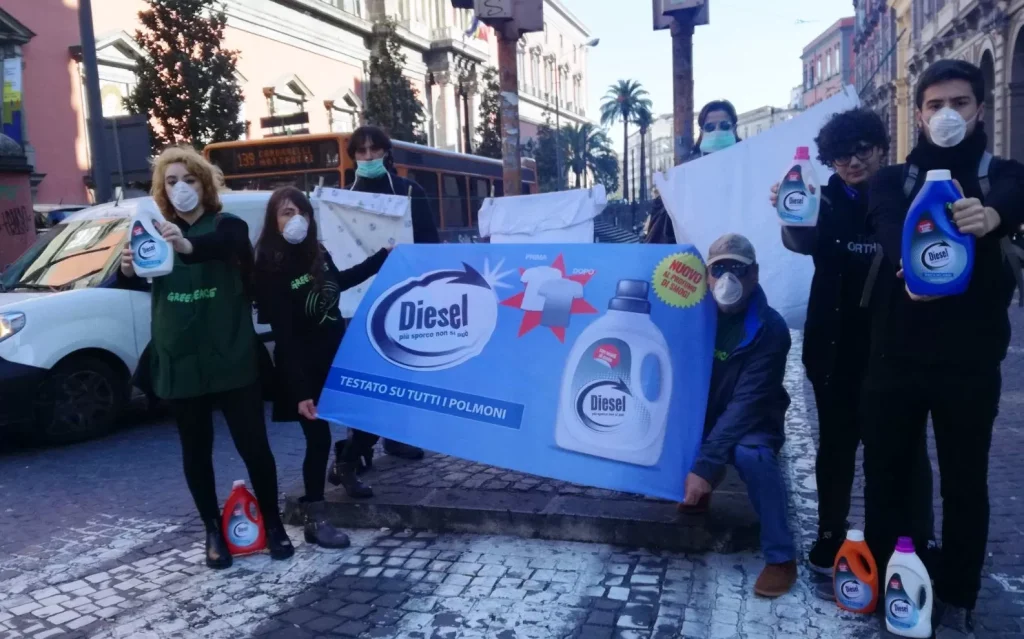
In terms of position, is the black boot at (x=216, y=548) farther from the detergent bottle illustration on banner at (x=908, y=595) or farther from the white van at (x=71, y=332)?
the white van at (x=71, y=332)

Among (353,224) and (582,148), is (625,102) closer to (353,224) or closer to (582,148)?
(582,148)

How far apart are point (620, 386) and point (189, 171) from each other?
225 cm

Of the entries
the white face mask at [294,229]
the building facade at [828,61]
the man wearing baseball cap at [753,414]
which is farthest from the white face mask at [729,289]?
the building facade at [828,61]

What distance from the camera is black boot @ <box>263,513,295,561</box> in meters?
4.37

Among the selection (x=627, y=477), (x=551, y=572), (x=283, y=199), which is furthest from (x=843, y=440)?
(x=283, y=199)

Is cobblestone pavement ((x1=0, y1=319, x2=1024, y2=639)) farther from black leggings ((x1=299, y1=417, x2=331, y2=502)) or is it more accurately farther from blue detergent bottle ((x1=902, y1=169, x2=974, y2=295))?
blue detergent bottle ((x1=902, y1=169, x2=974, y2=295))

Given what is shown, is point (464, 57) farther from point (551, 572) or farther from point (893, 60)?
point (551, 572)

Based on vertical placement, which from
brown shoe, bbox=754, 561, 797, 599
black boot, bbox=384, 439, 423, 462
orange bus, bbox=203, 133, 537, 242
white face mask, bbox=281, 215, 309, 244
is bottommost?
brown shoe, bbox=754, 561, 797, 599

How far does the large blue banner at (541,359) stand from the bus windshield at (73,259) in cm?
393

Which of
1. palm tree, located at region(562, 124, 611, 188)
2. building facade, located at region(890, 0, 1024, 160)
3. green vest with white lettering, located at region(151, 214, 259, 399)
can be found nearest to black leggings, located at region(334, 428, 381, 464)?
green vest with white lettering, located at region(151, 214, 259, 399)

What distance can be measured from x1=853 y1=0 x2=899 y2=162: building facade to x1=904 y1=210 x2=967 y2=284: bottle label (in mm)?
40204

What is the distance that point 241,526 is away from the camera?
444cm

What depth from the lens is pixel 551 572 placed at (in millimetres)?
4062

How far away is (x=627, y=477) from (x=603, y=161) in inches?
3587
